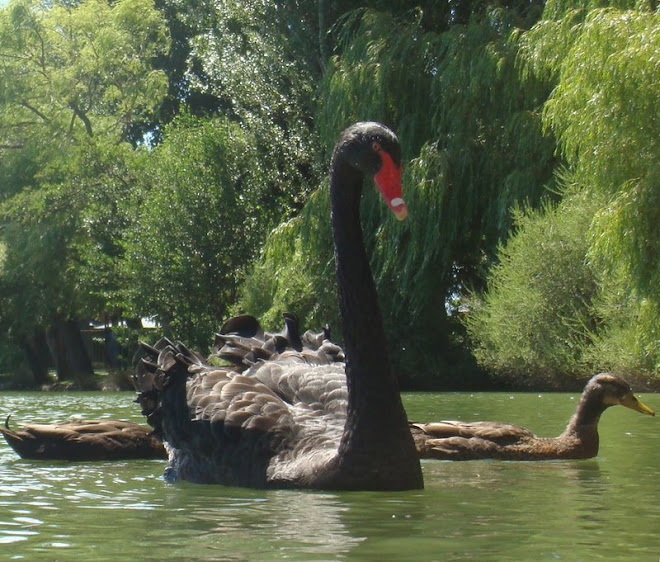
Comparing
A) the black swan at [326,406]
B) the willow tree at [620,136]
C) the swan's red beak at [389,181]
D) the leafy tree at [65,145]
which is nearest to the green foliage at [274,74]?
the leafy tree at [65,145]

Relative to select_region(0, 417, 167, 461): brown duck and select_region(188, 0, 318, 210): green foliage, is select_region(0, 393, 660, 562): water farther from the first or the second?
select_region(188, 0, 318, 210): green foliage

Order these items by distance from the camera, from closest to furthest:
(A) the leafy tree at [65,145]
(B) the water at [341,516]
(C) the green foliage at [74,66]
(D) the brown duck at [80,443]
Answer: (B) the water at [341,516] < (D) the brown duck at [80,443] < (A) the leafy tree at [65,145] < (C) the green foliage at [74,66]

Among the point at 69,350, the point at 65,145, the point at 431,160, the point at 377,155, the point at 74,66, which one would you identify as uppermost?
the point at 74,66

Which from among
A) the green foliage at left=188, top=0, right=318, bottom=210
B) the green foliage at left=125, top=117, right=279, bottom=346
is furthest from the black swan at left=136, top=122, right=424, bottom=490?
the green foliage at left=125, top=117, right=279, bottom=346

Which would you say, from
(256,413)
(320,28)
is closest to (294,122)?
(320,28)

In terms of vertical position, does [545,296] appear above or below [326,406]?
above

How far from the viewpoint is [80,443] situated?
7.64 metres

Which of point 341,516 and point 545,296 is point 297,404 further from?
point 545,296

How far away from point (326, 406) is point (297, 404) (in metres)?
0.15

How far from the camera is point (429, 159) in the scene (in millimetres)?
20109

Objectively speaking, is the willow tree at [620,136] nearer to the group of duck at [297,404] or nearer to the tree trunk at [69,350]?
the group of duck at [297,404]

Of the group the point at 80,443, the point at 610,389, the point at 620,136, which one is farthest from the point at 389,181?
the point at 620,136

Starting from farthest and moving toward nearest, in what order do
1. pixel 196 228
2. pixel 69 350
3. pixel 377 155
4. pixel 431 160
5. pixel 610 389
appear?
pixel 69 350
pixel 196 228
pixel 431 160
pixel 610 389
pixel 377 155

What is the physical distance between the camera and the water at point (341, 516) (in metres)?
3.97
